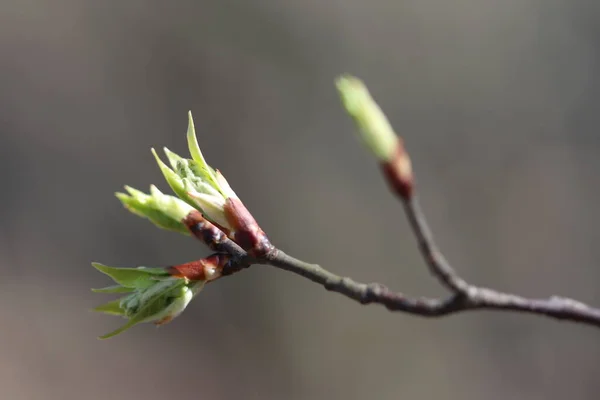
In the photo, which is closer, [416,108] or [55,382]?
[55,382]

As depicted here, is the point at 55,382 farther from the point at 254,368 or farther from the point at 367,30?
the point at 367,30

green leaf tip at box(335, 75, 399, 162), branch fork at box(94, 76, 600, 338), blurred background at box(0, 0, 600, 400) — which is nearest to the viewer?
green leaf tip at box(335, 75, 399, 162)

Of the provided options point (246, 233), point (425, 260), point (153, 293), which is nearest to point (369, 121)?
point (425, 260)

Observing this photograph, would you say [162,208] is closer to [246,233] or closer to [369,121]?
[246,233]

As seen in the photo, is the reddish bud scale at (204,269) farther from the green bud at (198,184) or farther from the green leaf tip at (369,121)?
the green leaf tip at (369,121)

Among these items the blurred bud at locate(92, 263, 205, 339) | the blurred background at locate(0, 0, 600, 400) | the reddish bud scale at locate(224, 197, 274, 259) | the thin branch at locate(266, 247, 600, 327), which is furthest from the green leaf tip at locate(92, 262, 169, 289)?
the blurred background at locate(0, 0, 600, 400)

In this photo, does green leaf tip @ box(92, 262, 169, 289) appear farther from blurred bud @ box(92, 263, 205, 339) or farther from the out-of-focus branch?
the out-of-focus branch

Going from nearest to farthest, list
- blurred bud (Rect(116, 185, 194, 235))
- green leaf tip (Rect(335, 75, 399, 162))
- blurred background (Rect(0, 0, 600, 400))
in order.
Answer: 1. green leaf tip (Rect(335, 75, 399, 162))
2. blurred bud (Rect(116, 185, 194, 235))
3. blurred background (Rect(0, 0, 600, 400))

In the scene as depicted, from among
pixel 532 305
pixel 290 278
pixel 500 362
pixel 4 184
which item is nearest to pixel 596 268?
pixel 500 362
